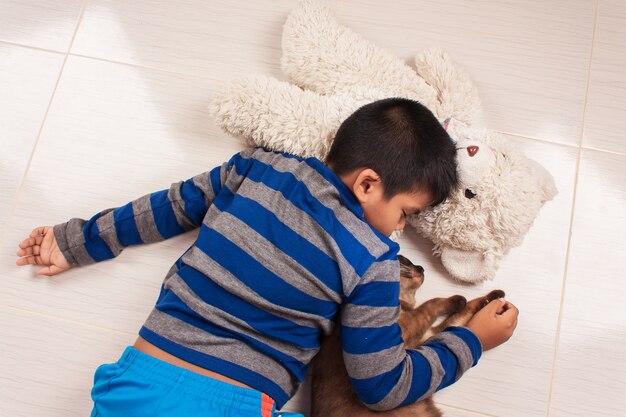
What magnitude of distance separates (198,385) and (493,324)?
601 millimetres

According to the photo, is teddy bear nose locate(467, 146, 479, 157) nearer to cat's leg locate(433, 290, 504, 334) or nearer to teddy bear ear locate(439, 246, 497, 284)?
teddy bear ear locate(439, 246, 497, 284)

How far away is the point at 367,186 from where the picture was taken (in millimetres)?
974

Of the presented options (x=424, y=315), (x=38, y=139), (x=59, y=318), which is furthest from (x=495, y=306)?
(x=38, y=139)

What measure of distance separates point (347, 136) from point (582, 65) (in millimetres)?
693

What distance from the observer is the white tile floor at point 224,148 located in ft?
3.78

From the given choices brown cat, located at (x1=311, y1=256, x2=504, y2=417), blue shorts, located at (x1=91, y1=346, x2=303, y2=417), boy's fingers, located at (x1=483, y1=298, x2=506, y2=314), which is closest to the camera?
blue shorts, located at (x1=91, y1=346, x2=303, y2=417)

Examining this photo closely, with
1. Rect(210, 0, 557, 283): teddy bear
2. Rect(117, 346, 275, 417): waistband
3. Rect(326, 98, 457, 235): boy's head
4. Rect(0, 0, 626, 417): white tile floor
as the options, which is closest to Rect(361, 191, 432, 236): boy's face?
Rect(326, 98, 457, 235): boy's head

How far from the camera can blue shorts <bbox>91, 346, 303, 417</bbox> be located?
0.90 meters

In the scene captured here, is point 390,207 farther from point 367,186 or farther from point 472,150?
point 472,150

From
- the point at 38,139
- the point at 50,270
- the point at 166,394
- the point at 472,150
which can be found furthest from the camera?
the point at 38,139

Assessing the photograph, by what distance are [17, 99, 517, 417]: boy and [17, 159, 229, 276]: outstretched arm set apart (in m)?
0.11

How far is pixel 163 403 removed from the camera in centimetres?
90

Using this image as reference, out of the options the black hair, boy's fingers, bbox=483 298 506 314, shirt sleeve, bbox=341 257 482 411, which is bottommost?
boy's fingers, bbox=483 298 506 314

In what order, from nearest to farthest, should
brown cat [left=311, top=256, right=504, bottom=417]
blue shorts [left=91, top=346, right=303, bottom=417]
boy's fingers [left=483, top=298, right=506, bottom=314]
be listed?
blue shorts [left=91, top=346, right=303, bottom=417], brown cat [left=311, top=256, right=504, bottom=417], boy's fingers [left=483, top=298, right=506, bottom=314]
